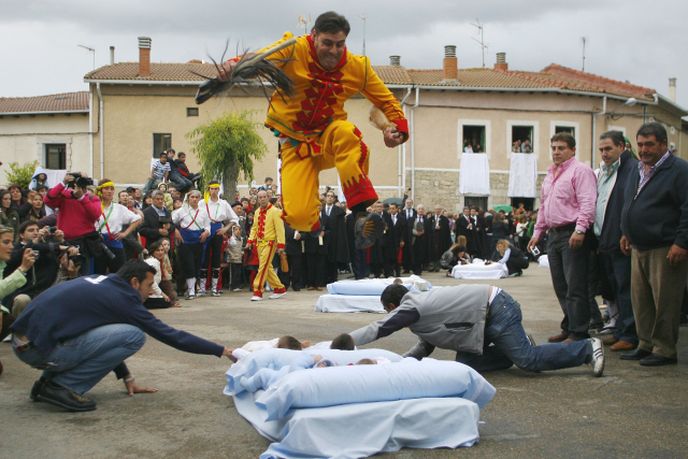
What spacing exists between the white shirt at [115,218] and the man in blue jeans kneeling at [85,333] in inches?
236

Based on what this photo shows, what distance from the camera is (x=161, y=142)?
3325 cm

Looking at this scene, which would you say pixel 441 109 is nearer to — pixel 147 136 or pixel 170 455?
pixel 147 136

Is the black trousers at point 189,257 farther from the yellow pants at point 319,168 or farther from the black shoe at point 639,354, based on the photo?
the black shoe at point 639,354

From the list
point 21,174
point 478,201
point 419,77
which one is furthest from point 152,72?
point 478,201

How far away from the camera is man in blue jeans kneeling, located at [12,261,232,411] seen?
5828 millimetres

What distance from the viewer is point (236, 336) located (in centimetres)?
913

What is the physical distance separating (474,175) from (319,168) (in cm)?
2796

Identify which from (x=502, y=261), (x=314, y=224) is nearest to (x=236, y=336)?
(x=314, y=224)

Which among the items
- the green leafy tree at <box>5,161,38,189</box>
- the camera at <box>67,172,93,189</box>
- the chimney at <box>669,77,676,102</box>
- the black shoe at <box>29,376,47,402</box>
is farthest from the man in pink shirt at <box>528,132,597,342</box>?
the chimney at <box>669,77,676,102</box>

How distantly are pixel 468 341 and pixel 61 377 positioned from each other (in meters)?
3.22

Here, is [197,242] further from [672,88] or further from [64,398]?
[672,88]

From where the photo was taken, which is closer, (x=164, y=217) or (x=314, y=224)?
(x=314, y=224)

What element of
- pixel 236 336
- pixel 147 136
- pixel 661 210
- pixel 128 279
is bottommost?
pixel 236 336

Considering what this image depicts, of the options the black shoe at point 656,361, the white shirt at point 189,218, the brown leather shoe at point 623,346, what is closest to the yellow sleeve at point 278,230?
the white shirt at point 189,218
